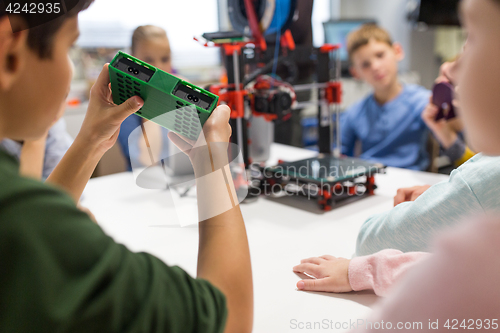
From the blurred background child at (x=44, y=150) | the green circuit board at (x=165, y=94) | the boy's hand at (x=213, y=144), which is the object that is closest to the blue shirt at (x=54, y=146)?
the blurred background child at (x=44, y=150)

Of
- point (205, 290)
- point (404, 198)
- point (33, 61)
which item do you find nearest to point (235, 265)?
point (205, 290)

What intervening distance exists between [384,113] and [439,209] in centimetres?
138

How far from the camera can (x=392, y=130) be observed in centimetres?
177

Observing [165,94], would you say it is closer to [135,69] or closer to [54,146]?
[135,69]

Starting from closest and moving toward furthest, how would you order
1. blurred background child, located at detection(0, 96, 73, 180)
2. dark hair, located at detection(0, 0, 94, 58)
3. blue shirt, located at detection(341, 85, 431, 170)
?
dark hair, located at detection(0, 0, 94, 58), blurred background child, located at detection(0, 96, 73, 180), blue shirt, located at detection(341, 85, 431, 170)

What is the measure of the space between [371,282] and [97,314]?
0.44 meters

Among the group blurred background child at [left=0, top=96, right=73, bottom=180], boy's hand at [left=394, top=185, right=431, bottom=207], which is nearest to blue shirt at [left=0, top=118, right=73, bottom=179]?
blurred background child at [left=0, top=96, right=73, bottom=180]

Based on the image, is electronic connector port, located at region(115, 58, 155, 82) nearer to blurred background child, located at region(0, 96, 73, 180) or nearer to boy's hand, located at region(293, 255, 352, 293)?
boy's hand, located at region(293, 255, 352, 293)

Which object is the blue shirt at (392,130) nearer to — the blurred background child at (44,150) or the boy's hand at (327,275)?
the boy's hand at (327,275)

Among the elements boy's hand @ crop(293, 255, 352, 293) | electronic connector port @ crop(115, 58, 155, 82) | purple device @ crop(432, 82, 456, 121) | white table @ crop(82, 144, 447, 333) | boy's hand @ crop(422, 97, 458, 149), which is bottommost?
white table @ crop(82, 144, 447, 333)

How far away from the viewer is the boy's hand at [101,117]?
23.5 inches

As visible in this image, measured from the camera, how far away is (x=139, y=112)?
23.6 inches

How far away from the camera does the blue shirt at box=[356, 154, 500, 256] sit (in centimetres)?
48

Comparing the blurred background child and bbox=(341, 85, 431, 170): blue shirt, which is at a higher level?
the blurred background child
